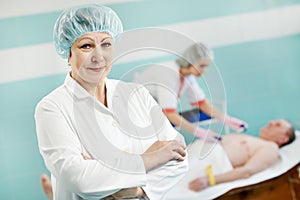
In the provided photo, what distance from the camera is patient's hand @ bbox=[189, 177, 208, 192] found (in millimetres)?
2617

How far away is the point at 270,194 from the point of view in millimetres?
2762

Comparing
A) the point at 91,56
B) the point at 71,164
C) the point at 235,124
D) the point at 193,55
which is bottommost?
the point at 235,124

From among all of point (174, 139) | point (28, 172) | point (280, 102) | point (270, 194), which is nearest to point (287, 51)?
point (280, 102)

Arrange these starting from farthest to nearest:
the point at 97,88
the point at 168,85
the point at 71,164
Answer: the point at 168,85 → the point at 97,88 → the point at 71,164

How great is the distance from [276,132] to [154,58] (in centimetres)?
92

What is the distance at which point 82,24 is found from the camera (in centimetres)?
191

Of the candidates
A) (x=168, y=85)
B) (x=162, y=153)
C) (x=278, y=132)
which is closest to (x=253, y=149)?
(x=278, y=132)

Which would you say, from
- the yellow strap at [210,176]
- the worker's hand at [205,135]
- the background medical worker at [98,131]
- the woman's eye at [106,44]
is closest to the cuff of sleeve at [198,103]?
the worker's hand at [205,135]

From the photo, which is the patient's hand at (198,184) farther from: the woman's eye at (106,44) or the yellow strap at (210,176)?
the woman's eye at (106,44)

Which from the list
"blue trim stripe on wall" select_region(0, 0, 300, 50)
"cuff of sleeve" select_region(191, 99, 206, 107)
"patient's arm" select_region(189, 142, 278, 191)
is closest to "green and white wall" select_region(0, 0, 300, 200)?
"blue trim stripe on wall" select_region(0, 0, 300, 50)

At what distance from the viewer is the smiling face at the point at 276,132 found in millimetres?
2891

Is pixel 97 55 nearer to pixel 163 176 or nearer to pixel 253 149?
pixel 163 176

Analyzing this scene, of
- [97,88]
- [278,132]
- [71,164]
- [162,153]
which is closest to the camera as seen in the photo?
[71,164]

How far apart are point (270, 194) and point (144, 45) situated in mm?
1192
